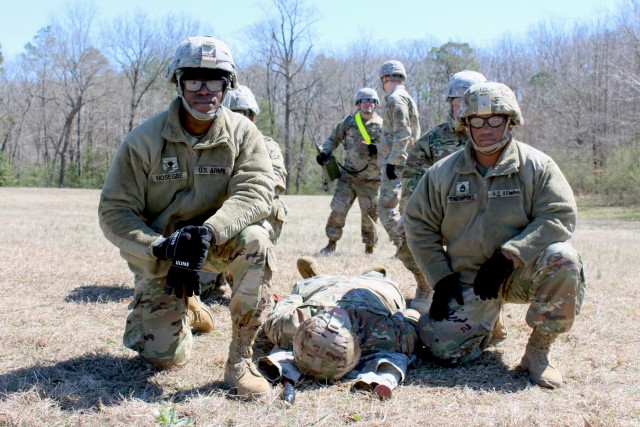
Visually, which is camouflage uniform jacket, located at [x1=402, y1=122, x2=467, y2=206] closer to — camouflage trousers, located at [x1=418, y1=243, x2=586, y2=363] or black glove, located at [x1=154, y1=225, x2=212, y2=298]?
camouflage trousers, located at [x1=418, y1=243, x2=586, y2=363]

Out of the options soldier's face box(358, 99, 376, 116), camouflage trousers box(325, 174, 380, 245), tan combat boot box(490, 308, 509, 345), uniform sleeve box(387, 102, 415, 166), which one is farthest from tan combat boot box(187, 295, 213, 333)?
soldier's face box(358, 99, 376, 116)

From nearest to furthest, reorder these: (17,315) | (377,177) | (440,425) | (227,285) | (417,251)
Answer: (440,425)
(417,251)
(17,315)
(227,285)
(377,177)

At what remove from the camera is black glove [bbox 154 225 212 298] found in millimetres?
3555

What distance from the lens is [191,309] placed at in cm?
477

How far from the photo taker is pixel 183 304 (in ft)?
13.8

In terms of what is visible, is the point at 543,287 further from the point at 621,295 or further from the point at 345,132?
the point at 345,132

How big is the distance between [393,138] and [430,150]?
7.34 ft

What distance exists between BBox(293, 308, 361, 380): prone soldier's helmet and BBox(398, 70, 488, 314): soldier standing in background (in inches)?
79.2

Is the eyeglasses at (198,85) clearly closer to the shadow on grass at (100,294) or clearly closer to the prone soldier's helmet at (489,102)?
the prone soldier's helmet at (489,102)

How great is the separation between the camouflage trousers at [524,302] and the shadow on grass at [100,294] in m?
2.98

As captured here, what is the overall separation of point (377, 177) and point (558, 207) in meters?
5.50

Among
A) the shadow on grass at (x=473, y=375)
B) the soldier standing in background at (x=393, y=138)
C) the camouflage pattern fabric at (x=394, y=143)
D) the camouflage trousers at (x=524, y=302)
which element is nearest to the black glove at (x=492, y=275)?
the camouflage trousers at (x=524, y=302)

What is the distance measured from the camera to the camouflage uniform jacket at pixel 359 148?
9.51m

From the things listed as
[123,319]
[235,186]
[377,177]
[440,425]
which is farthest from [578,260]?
[377,177]
